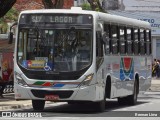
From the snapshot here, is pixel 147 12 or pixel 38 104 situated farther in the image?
pixel 147 12

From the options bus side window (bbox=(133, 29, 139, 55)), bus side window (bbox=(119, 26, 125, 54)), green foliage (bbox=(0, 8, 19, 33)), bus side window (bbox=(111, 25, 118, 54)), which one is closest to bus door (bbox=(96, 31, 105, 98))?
bus side window (bbox=(111, 25, 118, 54))

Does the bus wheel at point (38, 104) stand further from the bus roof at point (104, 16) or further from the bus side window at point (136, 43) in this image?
the bus side window at point (136, 43)

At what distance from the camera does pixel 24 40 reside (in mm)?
20906

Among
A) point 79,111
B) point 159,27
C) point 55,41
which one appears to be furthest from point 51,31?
point 159,27

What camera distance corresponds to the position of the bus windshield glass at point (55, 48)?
2030cm

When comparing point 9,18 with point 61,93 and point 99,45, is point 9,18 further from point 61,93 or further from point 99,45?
point 61,93

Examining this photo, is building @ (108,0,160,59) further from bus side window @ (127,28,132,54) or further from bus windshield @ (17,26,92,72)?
bus windshield @ (17,26,92,72)

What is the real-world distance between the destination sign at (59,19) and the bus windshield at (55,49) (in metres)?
0.23

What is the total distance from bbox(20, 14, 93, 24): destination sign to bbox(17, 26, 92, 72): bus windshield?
9.0 inches

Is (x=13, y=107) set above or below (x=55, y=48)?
below

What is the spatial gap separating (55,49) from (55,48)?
0.03m

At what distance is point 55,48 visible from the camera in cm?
2045

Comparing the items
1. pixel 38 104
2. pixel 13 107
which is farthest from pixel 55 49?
pixel 13 107

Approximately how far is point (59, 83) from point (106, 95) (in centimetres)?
267
